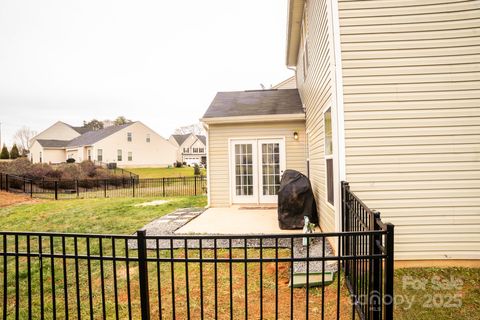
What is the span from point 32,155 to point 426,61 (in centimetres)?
5170

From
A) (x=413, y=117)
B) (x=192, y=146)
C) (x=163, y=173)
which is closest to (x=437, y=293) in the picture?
(x=413, y=117)

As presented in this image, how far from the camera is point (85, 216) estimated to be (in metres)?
8.91

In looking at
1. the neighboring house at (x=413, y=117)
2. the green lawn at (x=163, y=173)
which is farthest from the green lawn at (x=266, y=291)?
the green lawn at (x=163, y=173)

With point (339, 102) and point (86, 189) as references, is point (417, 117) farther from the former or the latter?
point (86, 189)

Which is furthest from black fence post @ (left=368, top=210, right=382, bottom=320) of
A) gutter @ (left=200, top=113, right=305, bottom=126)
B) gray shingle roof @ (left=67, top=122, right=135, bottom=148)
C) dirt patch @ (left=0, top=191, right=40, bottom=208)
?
gray shingle roof @ (left=67, top=122, right=135, bottom=148)

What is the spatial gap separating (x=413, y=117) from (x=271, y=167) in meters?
5.69

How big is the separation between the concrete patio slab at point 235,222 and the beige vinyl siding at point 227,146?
0.76 m

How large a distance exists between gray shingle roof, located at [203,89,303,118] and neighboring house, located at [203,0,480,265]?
202 inches

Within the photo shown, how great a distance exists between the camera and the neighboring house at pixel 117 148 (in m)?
34.8

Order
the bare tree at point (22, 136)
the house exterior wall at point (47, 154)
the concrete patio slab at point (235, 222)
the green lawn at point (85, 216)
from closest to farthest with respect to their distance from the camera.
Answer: the concrete patio slab at point (235, 222)
the green lawn at point (85, 216)
the house exterior wall at point (47, 154)
the bare tree at point (22, 136)

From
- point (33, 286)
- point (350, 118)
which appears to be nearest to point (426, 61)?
point (350, 118)

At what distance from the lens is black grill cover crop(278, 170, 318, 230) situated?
627 centimetres

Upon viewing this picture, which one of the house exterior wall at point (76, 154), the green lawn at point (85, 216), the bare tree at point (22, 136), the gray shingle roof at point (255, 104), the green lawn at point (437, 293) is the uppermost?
the bare tree at point (22, 136)

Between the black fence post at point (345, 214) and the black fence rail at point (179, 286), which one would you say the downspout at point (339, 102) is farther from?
the black fence rail at point (179, 286)
